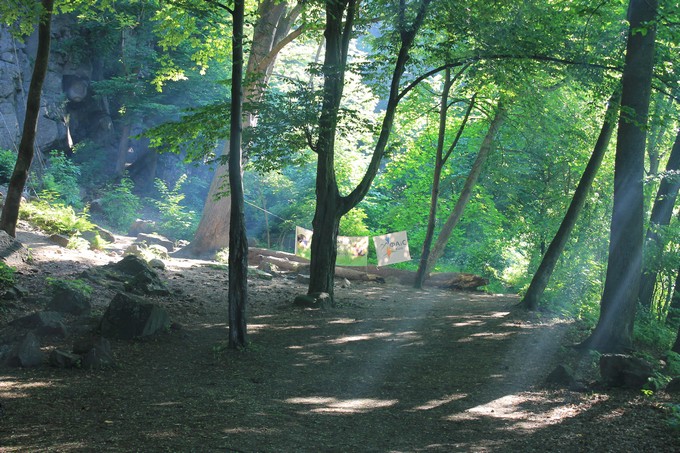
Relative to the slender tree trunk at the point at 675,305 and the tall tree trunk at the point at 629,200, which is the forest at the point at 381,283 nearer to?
the tall tree trunk at the point at 629,200

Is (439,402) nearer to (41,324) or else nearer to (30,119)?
(41,324)

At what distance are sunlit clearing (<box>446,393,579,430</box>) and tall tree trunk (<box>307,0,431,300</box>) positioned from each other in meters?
5.86

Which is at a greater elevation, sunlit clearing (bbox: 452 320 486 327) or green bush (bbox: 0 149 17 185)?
green bush (bbox: 0 149 17 185)

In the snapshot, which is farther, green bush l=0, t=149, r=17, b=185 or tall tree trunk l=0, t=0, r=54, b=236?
green bush l=0, t=149, r=17, b=185

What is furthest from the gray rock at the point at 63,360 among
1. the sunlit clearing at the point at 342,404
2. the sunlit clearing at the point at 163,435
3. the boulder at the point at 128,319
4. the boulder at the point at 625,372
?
the boulder at the point at 625,372

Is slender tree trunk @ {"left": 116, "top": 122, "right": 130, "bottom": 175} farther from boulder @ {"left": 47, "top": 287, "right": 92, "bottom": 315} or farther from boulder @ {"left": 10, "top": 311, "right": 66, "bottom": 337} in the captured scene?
boulder @ {"left": 10, "top": 311, "right": 66, "bottom": 337}

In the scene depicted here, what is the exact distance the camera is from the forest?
19.0ft

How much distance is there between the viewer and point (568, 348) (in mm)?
9375

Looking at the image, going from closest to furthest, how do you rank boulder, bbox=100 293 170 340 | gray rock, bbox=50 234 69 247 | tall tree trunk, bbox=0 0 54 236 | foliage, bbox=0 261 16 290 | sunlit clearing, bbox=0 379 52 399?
sunlit clearing, bbox=0 379 52 399 < boulder, bbox=100 293 170 340 < foliage, bbox=0 261 16 290 < tall tree trunk, bbox=0 0 54 236 < gray rock, bbox=50 234 69 247

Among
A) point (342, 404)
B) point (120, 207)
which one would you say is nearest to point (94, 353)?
point (342, 404)

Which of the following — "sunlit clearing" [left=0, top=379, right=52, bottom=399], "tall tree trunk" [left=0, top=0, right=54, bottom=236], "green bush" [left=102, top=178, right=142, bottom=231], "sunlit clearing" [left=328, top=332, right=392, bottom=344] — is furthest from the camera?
"green bush" [left=102, top=178, right=142, bottom=231]

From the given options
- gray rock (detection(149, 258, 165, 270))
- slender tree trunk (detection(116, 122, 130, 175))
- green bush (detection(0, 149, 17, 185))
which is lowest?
gray rock (detection(149, 258, 165, 270))

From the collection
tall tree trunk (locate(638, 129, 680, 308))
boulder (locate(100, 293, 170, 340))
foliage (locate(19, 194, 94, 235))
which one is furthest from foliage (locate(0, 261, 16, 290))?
tall tree trunk (locate(638, 129, 680, 308))

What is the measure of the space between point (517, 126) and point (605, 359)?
12.5m
